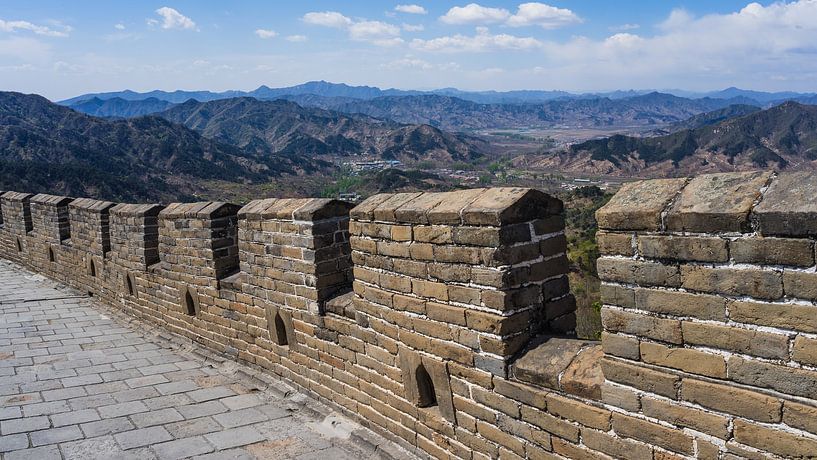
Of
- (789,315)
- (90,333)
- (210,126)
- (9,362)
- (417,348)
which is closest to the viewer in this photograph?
(789,315)

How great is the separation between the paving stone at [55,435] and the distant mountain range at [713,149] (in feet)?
316

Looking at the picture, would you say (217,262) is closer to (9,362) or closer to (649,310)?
(9,362)

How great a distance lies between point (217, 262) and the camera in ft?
17.6

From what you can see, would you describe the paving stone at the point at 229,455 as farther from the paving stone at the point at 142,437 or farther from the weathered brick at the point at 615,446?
the weathered brick at the point at 615,446

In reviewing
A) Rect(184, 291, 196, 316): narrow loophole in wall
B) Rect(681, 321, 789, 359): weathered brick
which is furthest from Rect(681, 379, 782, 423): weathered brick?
Rect(184, 291, 196, 316): narrow loophole in wall

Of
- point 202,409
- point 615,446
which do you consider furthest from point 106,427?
point 615,446

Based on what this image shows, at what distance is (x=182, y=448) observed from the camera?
3609mm

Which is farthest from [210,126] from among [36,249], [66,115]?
[36,249]

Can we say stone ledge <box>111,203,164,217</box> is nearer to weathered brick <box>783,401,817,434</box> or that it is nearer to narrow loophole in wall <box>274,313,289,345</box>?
narrow loophole in wall <box>274,313,289,345</box>

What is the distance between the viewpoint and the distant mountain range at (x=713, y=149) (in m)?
95.4

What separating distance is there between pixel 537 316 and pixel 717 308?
1061mm

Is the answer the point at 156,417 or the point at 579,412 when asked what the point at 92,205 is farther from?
the point at 579,412

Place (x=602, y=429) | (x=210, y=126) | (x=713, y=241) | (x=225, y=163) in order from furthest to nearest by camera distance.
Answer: (x=210, y=126) → (x=225, y=163) → (x=602, y=429) → (x=713, y=241)

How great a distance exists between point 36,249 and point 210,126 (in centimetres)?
18401
